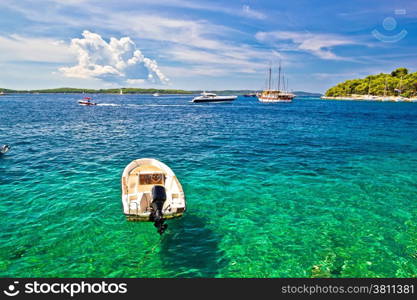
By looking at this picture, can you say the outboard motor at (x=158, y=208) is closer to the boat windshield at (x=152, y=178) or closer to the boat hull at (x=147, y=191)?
the boat hull at (x=147, y=191)

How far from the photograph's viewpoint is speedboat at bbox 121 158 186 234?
995 centimetres

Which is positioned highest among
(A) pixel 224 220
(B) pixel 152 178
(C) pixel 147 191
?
(B) pixel 152 178

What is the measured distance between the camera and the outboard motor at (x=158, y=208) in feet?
32.2

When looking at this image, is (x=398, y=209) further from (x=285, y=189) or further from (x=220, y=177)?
(x=220, y=177)

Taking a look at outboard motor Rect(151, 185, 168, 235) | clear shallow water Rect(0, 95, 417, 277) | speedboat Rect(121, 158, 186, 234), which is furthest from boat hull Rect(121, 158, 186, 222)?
clear shallow water Rect(0, 95, 417, 277)

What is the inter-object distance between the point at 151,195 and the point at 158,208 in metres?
0.68

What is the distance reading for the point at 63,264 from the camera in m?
9.66

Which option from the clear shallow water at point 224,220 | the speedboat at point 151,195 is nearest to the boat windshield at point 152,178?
the speedboat at point 151,195

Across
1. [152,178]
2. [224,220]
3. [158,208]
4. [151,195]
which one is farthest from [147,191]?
[224,220]

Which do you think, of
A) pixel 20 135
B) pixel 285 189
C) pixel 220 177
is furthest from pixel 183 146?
pixel 20 135

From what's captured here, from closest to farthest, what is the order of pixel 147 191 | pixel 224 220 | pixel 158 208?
pixel 158 208 → pixel 147 191 → pixel 224 220

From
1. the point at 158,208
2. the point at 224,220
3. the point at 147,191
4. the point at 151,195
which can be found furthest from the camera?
the point at 224,220

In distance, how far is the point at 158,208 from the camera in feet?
32.7

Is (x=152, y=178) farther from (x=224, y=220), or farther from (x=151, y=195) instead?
(x=224, y=220)
